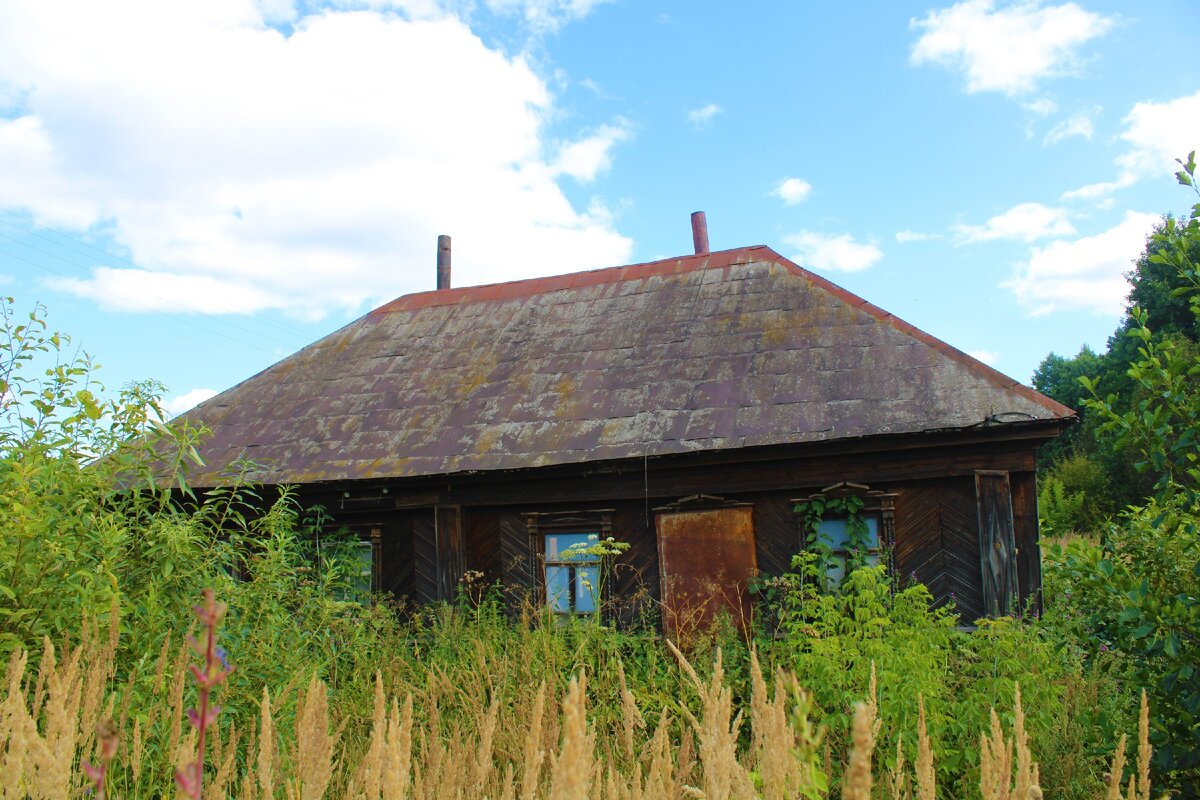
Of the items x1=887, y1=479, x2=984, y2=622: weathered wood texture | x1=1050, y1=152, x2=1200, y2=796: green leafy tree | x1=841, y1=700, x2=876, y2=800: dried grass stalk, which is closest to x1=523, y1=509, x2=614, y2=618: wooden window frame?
x1=887, y1=479, x2=984, y2=622: weathered wood texture

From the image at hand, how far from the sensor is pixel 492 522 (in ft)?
32.1

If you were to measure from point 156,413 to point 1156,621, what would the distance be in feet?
16.8

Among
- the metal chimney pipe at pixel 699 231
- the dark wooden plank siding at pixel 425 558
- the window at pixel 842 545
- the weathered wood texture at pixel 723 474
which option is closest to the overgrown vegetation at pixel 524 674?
the window at pixel 842 545

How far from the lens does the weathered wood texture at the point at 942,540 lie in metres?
8.13

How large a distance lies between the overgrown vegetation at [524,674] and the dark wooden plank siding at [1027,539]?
732 mm

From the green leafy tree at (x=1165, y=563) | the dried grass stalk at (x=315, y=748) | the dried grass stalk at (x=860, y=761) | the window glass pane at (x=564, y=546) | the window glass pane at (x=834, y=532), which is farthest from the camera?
the window glass pane at (x=564, y=546)

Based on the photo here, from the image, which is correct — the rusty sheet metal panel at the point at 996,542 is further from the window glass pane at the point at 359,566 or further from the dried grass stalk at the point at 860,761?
the dried grass stalk at the point at 860,761

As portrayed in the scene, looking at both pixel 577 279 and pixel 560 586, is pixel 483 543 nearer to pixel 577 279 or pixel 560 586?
pixel 560 586

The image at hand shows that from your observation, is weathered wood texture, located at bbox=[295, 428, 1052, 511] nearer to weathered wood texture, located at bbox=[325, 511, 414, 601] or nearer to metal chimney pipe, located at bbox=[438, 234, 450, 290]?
weathered wood texture, located at bbox=[325, 511, 414, 601]

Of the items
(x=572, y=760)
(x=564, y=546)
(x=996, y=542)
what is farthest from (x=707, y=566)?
(x=572, y=760)

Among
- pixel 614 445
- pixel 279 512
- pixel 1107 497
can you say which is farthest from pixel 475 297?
pixel 1107 497

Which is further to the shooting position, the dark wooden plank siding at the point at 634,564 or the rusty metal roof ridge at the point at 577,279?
the rusty metal roof ridge at the point at 577,279

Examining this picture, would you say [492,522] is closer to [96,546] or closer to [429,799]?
[96,546]

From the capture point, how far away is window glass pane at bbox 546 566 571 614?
962 cm
